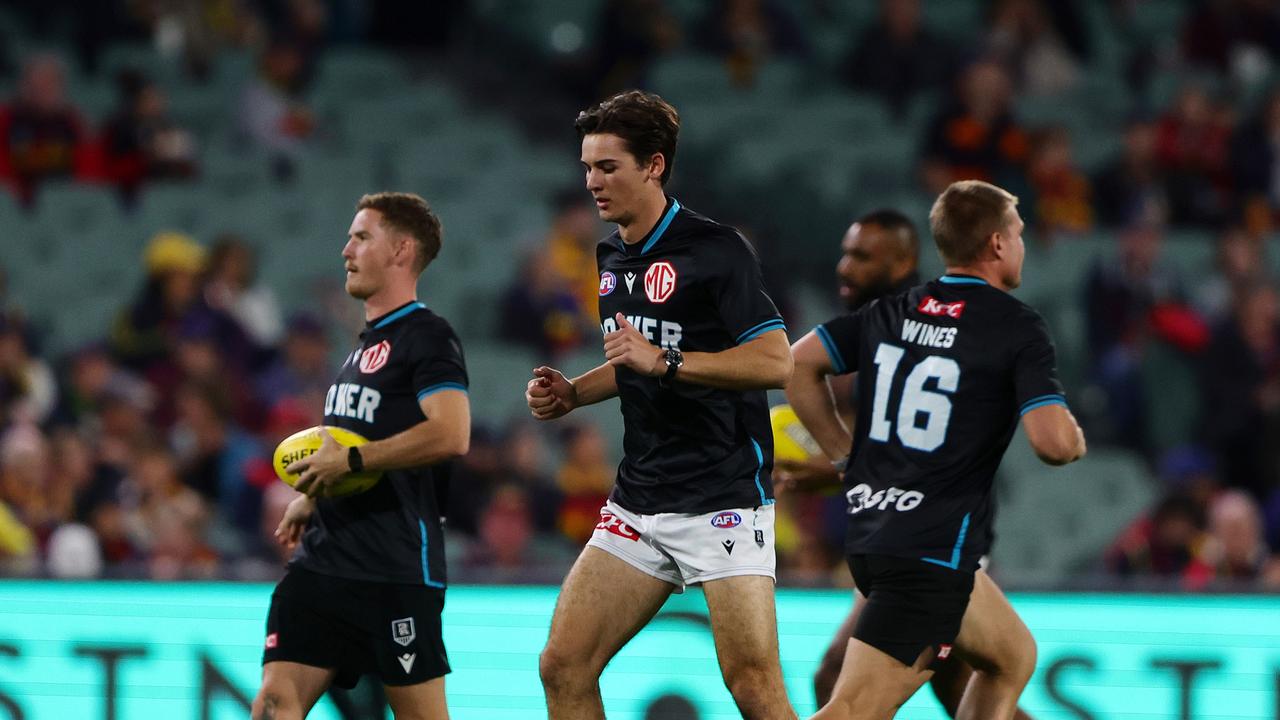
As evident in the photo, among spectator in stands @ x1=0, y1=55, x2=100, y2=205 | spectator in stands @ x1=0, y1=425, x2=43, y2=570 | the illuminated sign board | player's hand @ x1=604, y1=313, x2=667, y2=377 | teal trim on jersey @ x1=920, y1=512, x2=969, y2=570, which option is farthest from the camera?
spectator in stands @ x1=0, y1=55, x2=100, y2=205

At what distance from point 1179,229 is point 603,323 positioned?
8.92 metres

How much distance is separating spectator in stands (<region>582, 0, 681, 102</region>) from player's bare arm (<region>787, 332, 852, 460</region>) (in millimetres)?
9125

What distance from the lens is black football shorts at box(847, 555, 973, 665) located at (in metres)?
5.32

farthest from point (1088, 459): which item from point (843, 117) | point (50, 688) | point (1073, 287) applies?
point (50, 688)

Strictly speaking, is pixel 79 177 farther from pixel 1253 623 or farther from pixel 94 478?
pixel 1253 623

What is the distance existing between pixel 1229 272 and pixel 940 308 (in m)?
7.55

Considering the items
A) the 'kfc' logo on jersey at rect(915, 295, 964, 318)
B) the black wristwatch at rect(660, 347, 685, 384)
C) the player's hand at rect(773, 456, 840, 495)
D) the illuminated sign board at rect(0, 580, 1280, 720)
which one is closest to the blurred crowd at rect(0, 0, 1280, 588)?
the illuminated sign board at rect(0, 580, 1280, 720)

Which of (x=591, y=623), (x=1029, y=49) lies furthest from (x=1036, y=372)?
(x=1029, y=49)

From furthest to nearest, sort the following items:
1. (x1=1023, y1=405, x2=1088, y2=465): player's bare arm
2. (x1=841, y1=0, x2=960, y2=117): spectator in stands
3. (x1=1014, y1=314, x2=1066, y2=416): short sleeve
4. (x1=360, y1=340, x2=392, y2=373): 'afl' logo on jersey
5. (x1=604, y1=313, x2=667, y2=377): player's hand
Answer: (x1=841, y1=0, x2=960, y2=117): spectator in stands → (x1=360, y1=340, x2=392, y2=373): 'afl' logo on jersey → (x1=1014, y1=314, x2=1066, y2=416): short sleeve → (x1=1023, y1=405, x2=1088, y2=465): player's bare arm → (x1=604, y1=313, x2=667, y2=377): player's hand

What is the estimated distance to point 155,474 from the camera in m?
10.5

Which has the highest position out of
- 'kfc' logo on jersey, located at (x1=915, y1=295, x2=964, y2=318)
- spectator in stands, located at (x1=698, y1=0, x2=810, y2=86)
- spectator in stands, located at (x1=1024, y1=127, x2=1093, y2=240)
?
spectator in stands, located at (x1=698, y1=0, x2=810, y2=86)

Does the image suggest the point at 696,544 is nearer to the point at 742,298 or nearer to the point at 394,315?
the point at 742,298

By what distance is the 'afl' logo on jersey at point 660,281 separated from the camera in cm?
519

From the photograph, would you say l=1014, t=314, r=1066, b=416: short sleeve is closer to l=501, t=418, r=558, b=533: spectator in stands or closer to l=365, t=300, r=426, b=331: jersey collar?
l=365, t=300, r=426, b=331: jersey collar
